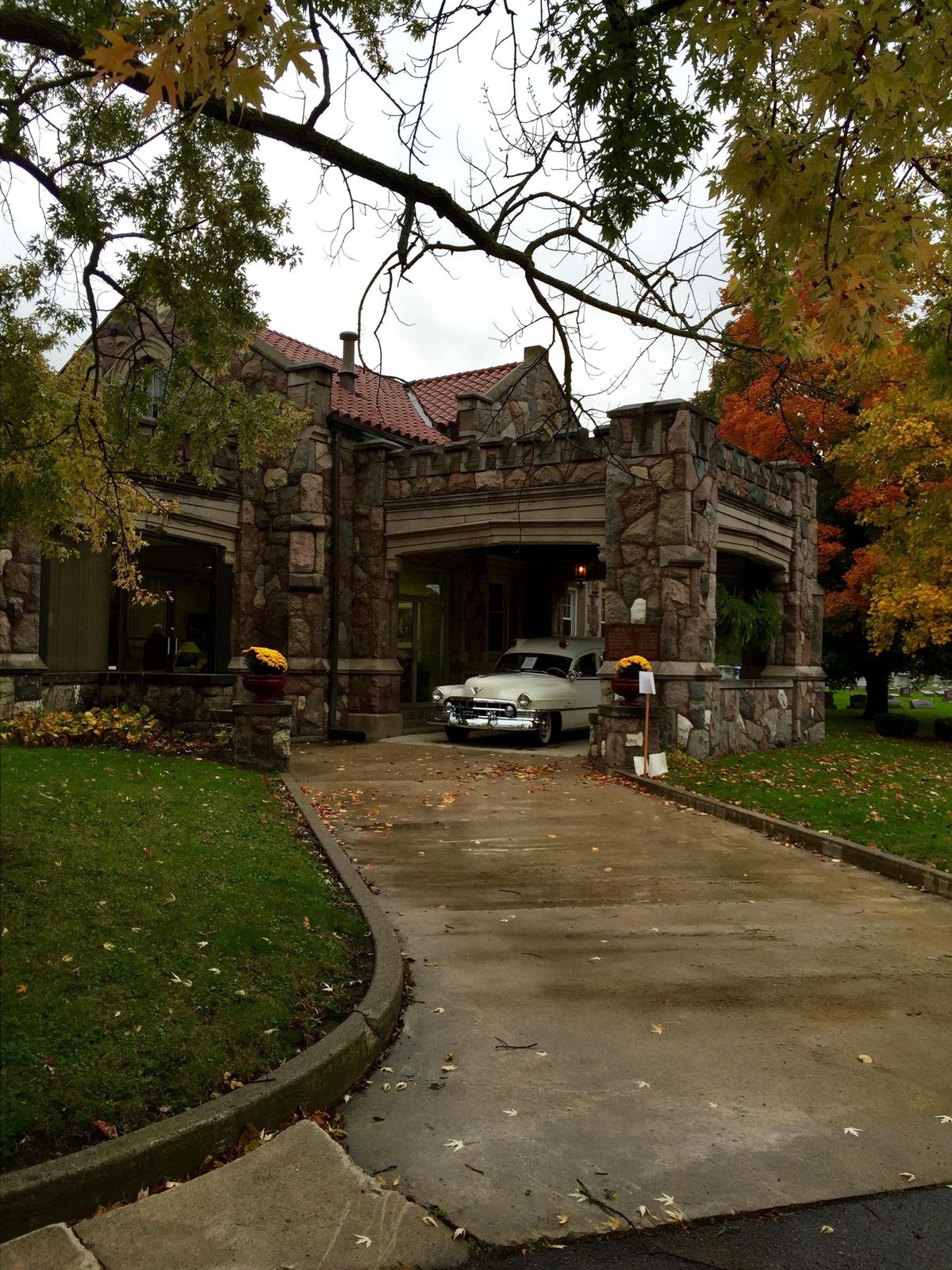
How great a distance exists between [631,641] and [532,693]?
8.83ft

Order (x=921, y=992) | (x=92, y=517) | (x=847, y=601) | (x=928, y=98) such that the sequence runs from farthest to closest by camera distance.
Answer: (x=847, y=601)
(x=92, y=517)
(x=921, y=992)
(x=928, y=98)

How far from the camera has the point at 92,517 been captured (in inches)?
407

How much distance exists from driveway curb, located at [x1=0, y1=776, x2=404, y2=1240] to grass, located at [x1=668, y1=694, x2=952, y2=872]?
5670 mm

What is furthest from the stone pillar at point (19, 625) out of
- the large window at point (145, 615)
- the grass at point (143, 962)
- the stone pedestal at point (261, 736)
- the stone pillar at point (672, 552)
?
the stone pillar at point (672, 552)

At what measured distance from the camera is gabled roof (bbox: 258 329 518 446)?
→ 19000 millimetres

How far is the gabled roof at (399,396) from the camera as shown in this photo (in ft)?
62.3

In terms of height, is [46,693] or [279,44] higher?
[279,44]

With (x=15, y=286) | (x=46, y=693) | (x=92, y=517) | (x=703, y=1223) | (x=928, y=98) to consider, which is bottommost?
(x=703, y=1223)

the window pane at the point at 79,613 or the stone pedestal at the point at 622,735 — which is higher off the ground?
the window pane at the point at 79,613

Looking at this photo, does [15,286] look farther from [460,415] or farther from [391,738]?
[460,415]

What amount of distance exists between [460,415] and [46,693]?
11.1m

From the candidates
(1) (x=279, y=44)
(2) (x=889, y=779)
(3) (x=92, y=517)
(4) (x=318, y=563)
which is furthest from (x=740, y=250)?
(4) (x=318, y=563)

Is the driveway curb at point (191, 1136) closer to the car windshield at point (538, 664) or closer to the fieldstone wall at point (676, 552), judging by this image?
the fieldstone wall at point (676, 552)

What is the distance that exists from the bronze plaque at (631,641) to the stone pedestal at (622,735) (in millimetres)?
918
